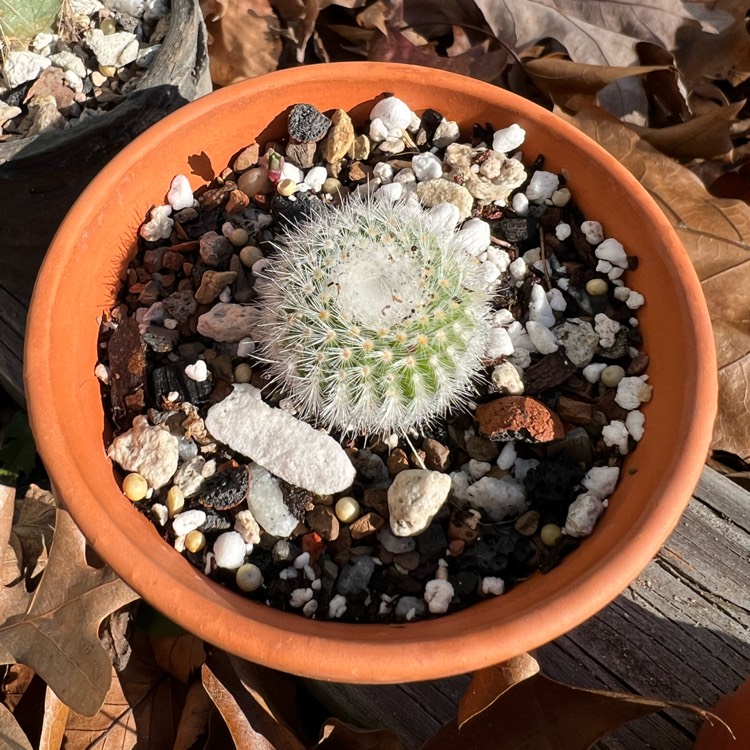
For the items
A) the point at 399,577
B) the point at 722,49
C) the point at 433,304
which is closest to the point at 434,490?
the point at 399,577

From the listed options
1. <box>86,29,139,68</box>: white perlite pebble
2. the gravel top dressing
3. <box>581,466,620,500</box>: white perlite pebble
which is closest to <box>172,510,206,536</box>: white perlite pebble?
the gravel top dressing

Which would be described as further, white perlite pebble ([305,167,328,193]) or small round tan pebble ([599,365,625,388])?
white perlite pebble ([305,167,328,193])

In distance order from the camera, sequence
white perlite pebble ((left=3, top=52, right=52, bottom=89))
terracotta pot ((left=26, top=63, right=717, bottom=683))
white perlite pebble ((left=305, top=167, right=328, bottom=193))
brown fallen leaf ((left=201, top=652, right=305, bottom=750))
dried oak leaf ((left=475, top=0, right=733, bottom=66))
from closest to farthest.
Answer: terracotta pot ((left=26, top=63, right=717, bottom=683)), brown fallen leaf ((left=201, top=652, right=305, bottom=750)), white perlite pebble ((left=305, top=167, right=328, bottom=193)), white perlite pebble ((left=3, top=52, right=52, bottom=89)), dried oak leaf ((left=475, top=0, right=733, bottom=66))

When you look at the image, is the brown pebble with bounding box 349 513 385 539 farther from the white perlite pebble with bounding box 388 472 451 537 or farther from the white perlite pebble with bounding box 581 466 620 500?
the white perlite pebble with bounding box 581 466 620 500

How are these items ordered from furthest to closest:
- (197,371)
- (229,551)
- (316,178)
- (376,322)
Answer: (316,178) → (197,371) → (229,551) → (376,322)

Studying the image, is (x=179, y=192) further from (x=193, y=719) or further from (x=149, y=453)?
(x=193, y=719)

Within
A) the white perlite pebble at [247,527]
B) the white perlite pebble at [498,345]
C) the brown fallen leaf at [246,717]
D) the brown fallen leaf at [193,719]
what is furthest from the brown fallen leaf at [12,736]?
the white perlite pebble at [498,345]

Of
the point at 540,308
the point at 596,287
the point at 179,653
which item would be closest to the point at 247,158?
the point at 540,308
